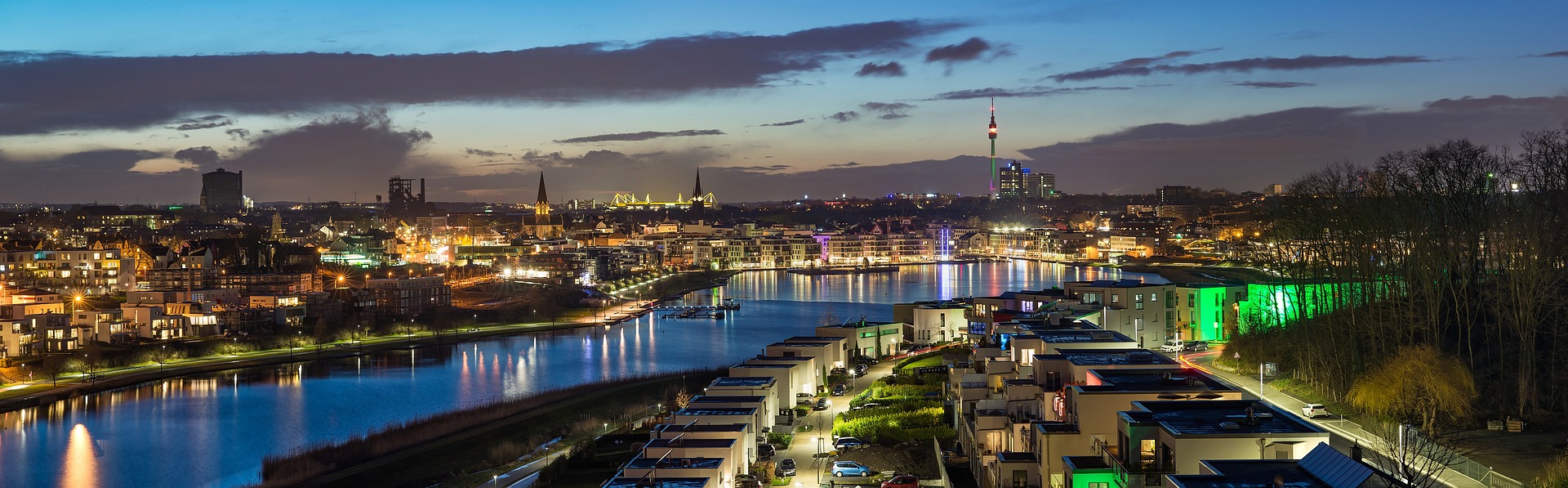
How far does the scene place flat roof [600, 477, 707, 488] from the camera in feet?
18.8

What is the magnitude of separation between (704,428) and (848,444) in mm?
975

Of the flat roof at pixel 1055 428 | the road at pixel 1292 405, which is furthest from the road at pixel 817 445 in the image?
the road at pixel 1292 405

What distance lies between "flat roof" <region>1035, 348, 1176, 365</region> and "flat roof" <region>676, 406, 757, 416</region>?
183cm

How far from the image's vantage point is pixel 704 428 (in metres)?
7.33

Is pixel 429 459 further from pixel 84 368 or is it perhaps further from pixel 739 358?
pixel 84 368

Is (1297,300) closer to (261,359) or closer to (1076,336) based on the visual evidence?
(1076,336)

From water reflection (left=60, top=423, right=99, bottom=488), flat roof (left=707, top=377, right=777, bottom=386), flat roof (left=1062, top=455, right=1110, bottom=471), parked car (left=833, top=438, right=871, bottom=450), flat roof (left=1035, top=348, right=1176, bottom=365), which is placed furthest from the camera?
flat roof (left=707, top=377, right=777, bottom=386)

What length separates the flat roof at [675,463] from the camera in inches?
242

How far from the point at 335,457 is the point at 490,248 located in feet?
99.8

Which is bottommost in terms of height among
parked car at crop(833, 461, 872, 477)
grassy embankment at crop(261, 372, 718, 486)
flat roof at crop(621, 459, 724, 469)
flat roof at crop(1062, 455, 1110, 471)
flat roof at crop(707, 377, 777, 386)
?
grassy embankment at crop(261, 372, 718, 486)

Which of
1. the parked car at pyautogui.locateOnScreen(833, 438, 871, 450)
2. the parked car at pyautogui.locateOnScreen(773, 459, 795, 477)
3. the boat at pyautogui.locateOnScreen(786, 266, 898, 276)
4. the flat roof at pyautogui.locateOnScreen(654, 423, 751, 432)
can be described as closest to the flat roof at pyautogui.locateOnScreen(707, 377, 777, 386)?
the parked car at pyautogui.locateOnScreen(833, 438, 871, 450)

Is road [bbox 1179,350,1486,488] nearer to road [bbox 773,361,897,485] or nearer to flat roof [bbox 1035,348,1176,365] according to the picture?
flat roof [bbox 1035,348,1176,365]

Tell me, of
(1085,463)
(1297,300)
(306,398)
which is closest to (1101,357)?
(1085,463)

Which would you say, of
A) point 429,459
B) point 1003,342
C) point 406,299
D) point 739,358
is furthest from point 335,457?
point 406,299
